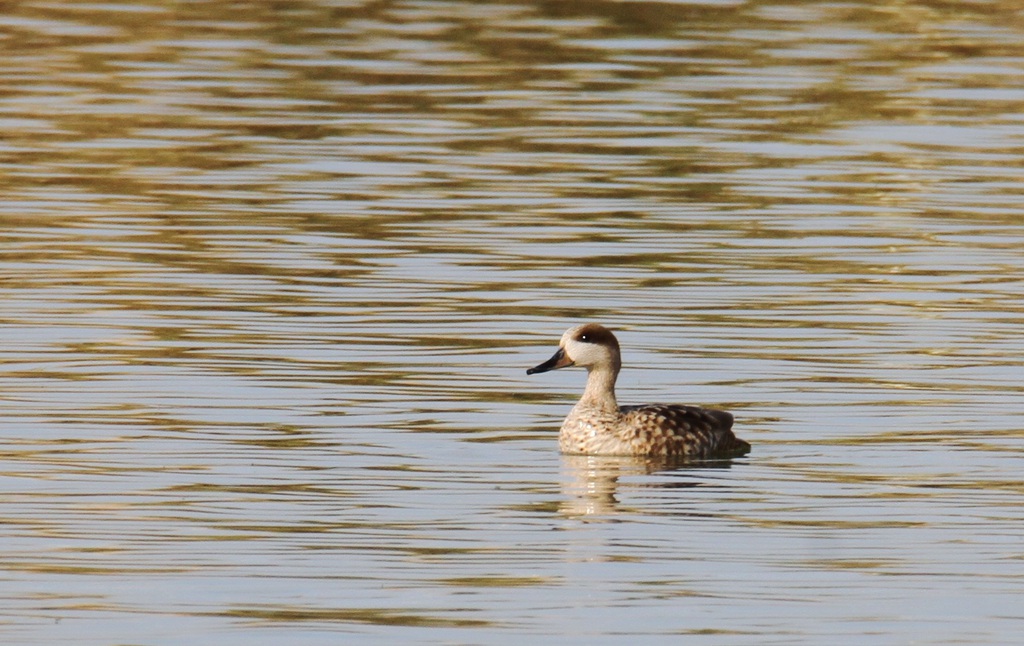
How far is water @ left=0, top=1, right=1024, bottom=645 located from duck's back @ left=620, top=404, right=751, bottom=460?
225 mm

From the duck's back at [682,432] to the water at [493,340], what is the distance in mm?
225

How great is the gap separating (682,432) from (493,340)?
344cm

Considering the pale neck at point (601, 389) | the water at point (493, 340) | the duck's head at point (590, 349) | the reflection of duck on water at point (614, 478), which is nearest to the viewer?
the water at point (493, 340)

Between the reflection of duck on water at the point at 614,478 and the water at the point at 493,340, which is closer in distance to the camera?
the water at the point at 493,340

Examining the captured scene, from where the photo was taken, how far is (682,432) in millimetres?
14188

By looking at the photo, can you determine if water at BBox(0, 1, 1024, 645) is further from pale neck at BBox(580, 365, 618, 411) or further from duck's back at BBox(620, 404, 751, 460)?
pale neck at BBox(580, 365, 618, 411)

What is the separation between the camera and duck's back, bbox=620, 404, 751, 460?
557 inches

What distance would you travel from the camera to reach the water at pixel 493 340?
11.1 meters

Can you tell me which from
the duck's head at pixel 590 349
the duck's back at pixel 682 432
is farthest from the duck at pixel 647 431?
the duck's head at pixel 590 349

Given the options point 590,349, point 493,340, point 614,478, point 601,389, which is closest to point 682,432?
point 614,478

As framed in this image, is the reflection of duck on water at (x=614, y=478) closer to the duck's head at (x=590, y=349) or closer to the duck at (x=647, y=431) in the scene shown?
the duck at (x=647, y=431)

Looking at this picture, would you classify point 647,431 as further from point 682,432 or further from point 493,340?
point 493,340

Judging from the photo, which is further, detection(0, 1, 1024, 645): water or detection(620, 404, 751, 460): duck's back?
detection(620, 404, 751, 460): duck's back

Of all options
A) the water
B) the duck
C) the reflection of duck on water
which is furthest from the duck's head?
the reflection of duck on water
